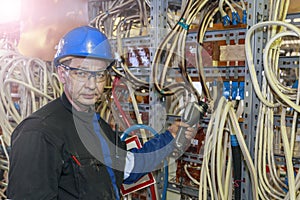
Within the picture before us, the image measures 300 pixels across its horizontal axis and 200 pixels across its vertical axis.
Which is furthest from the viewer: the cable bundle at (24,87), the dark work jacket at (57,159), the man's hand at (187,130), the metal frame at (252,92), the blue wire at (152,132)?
the cable bundle at (24,87)

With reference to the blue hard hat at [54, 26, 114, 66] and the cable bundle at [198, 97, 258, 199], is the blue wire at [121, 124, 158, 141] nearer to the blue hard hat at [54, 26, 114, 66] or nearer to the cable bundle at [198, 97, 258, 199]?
the cable bundle at [198, 97, 258, 199]

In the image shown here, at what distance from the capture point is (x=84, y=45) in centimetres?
135

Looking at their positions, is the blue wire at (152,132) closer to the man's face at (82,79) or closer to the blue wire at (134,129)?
the blue wire at (134,129)

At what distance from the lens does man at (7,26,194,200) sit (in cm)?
112

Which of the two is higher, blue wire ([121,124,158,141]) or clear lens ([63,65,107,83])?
clear lens ([63,65,107,83])

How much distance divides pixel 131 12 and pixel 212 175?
3.87 feet

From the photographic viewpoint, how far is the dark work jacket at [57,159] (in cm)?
111

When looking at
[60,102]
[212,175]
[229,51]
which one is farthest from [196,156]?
[60,102]

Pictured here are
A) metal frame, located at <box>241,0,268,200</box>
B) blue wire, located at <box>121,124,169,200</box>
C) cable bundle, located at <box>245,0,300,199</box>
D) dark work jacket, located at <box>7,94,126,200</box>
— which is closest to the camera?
dark work jacket, located at <box>7,94,126,200</box>

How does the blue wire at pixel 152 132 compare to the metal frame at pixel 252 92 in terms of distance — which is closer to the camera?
the metal frame at pixel 252 92

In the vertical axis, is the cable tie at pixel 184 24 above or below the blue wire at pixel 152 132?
above

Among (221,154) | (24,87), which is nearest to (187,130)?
(221,154)

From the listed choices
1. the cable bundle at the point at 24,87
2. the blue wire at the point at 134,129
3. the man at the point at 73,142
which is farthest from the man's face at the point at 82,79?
the cable bundle at the point at 24,87

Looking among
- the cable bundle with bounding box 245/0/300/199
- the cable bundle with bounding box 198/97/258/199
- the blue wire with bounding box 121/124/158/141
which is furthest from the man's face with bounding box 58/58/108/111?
the cable bundle with bounding box 245/0/300/199
